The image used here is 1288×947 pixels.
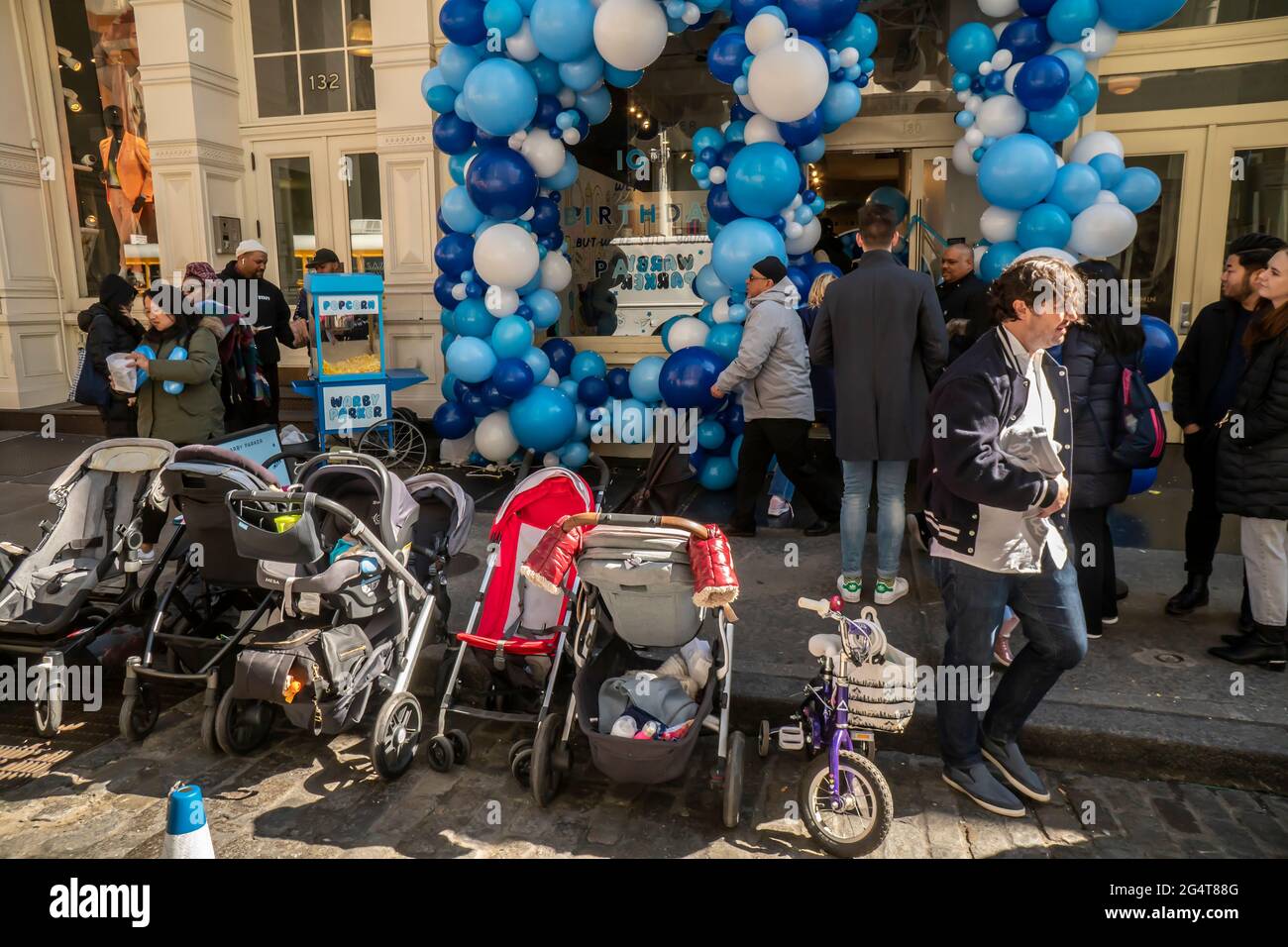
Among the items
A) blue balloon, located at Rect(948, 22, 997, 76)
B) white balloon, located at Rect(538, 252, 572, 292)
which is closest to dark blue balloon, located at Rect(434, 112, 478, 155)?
white balloon, located at Rect(538, 252, 572, 292)

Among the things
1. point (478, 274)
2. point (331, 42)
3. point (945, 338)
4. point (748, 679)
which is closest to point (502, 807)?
point (748, 679)

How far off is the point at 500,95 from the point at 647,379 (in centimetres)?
223

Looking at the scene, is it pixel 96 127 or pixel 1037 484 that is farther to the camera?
pixel 96 127

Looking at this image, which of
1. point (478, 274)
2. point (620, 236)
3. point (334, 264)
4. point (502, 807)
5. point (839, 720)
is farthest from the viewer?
point (620, 236)

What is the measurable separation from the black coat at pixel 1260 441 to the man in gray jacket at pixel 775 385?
2.27 m

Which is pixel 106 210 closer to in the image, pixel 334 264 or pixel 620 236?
pixel 334 264

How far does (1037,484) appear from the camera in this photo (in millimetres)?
2803

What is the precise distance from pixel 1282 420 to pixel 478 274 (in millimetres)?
5151

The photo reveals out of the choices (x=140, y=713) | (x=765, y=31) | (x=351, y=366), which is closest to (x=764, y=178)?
(x=765, y=31)

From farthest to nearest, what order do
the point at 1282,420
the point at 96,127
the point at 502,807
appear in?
the point at 96,127, the point at 1282,420, the point at 502,807

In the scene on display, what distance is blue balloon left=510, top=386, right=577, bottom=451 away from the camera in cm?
679

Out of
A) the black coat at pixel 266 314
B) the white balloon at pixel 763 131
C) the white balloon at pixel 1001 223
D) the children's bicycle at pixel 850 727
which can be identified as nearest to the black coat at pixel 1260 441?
the children's bicycle at pixel 850 727

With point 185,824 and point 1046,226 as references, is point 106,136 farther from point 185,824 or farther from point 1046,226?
point 185,824

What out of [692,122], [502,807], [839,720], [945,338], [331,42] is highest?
[331,42]
